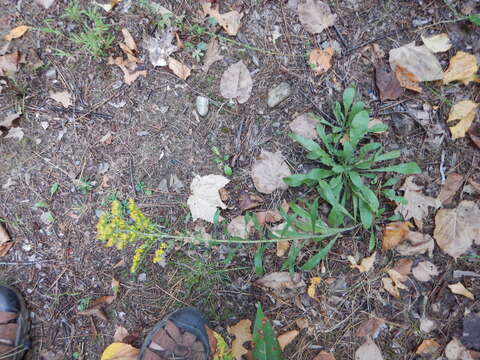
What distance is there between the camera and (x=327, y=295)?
236cm

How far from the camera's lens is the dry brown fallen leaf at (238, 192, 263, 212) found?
7.82ft

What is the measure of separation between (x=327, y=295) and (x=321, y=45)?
1623mm

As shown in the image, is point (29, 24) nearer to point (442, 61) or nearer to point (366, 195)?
point (366, 195)

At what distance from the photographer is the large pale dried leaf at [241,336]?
2350mm

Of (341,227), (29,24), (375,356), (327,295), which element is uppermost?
(29,24)

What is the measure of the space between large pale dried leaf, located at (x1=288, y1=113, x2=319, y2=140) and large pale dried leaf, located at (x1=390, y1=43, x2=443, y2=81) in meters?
0.62

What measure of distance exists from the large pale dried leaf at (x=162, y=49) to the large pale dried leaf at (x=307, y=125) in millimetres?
965

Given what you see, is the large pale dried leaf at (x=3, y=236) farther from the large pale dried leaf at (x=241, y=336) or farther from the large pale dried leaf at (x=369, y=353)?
the large pale dried leaf at (x=369, y=353)

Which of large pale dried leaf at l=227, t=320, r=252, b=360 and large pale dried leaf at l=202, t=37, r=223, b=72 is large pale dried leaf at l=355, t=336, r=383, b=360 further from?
large pale dried leaf at l=202, t=37, r=223, b=72

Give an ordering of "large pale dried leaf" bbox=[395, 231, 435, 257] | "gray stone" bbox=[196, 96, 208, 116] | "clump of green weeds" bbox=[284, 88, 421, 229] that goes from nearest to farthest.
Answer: "clump of green weeds" bbox=[284, 88, 421, 229], "large pale dried leaf" bbox=[395, 231, 435, 257], "gray stone" bbox=[196, 96, 208, 116]

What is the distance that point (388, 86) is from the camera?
2355 millimetres

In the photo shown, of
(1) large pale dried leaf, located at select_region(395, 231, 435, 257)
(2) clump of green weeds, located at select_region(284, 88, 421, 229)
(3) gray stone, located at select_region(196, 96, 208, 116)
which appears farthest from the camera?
(3) gray stone, located at select_region(196, 96, 208, 116)

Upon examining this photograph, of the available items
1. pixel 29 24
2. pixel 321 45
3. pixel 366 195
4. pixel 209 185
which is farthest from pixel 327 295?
pixel 29 24

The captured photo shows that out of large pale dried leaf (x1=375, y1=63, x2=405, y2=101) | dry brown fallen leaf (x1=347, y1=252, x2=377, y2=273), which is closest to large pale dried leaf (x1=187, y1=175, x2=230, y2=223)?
dry brown fallen leaf (x1=347, y1=252, x2=377, y2=273)
